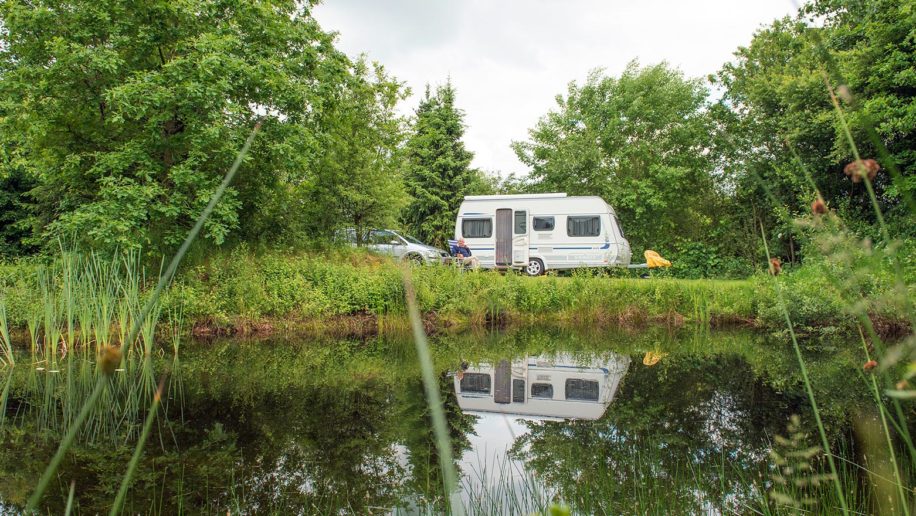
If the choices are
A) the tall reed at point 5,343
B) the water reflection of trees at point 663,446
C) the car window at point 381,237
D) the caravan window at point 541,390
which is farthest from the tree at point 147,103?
the water reflection of trees at point 663,446

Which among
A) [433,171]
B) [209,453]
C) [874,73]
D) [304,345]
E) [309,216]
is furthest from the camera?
[433,171]

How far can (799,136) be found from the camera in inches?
545

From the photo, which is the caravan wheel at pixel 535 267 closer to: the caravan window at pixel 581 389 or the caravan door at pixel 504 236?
the caravan door at pixel 504 236

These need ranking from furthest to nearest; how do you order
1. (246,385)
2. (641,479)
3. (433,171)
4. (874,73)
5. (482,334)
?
(433,171) → (874,73) → (482,334) → (246,385) → (641,479)

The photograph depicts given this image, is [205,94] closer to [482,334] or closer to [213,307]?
[213,307]

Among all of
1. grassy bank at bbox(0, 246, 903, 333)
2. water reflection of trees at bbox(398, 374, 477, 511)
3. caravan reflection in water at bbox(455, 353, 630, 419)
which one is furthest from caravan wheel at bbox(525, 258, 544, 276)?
water reflection of trees at bbox(398, 374, 477, 511)

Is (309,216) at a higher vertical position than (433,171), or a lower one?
lower

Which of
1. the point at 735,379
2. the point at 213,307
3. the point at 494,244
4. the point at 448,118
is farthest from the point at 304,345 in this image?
the point at 448,118

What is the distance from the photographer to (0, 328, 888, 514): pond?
120 inches

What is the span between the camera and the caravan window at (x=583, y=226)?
15453mm

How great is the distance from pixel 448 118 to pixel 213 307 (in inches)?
745

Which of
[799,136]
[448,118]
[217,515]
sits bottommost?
[217,515]

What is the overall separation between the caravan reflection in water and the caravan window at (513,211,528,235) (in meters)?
8.76

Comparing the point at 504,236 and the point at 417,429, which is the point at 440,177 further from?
the point at 417,429
